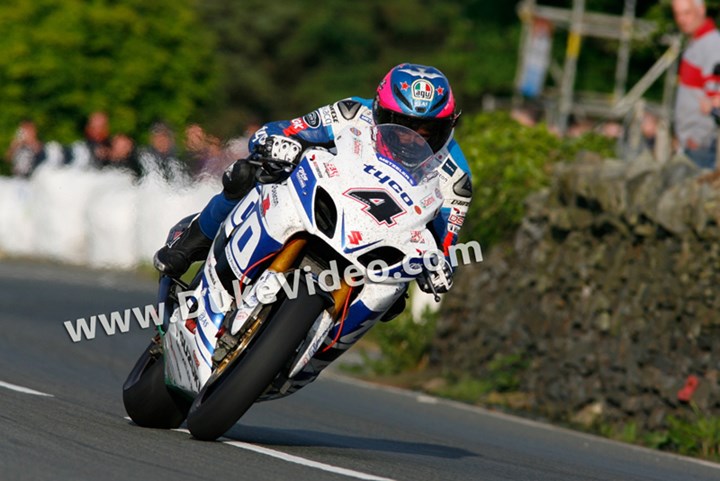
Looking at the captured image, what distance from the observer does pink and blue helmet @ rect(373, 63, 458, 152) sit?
305 inches

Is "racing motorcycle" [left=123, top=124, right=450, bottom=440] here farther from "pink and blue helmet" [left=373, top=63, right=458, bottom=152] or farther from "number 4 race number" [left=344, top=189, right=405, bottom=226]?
"pink and blue helmet" [left=373, top=63, right=458, bottom=152]

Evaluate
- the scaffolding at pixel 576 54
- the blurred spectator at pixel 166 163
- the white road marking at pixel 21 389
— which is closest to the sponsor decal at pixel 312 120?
the white road marking at pixel 21 389

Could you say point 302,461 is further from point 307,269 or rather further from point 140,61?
point 140,61

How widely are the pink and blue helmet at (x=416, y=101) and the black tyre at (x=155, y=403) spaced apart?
1.78 meters

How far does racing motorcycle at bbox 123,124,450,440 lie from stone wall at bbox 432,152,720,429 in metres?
4.11

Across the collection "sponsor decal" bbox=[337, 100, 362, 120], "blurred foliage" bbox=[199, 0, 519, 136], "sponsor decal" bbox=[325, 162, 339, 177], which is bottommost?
"blurred foliage" bbox=[199, 0, 519, 136]

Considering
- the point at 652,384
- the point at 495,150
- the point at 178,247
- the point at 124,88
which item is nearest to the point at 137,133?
the point at 124,88

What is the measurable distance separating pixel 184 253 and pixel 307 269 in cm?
134

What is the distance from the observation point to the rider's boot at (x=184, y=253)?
333 inches

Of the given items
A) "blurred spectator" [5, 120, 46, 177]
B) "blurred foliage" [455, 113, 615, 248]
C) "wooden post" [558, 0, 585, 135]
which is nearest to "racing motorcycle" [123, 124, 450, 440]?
"blurred foliage" [455, 113, 615, 248]

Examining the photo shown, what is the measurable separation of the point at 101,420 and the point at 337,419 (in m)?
2.65

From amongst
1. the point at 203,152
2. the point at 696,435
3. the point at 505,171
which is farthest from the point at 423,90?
the point at 505,171

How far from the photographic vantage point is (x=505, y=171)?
561 inches

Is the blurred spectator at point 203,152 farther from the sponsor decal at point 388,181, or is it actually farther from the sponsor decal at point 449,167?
the sponsor decal at point 388,181
